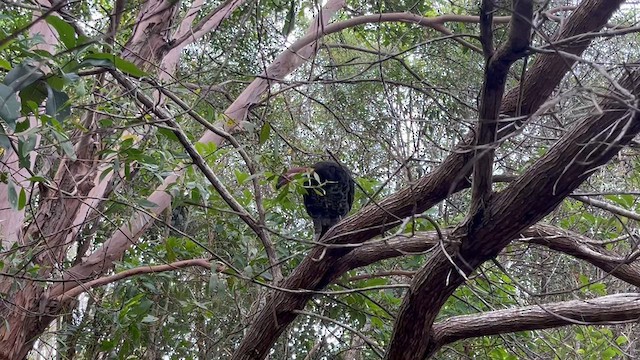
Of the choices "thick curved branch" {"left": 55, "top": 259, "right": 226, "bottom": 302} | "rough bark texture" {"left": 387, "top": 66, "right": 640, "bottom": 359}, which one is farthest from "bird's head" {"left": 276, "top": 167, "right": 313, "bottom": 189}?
"rough bark texture" {"left": 387, "top": 66, "right": 640, "bottom": 359}

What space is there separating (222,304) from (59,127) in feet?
9.50

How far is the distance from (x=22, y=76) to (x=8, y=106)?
12 centimetres

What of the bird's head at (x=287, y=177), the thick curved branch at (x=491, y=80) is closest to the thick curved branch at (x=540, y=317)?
the thick curved branch at (x=491, y=80)

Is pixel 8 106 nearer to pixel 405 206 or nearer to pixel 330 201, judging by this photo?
pixel 405 206

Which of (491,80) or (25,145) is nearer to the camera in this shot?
(25,145)

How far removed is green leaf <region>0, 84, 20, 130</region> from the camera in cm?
130

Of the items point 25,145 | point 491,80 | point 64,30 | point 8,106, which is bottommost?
point 8,106

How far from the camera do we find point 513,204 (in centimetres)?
207

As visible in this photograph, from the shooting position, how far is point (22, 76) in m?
1.41

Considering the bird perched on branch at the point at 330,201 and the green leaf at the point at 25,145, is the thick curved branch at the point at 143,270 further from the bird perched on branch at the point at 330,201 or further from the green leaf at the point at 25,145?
the green leaf at the point at 25,145

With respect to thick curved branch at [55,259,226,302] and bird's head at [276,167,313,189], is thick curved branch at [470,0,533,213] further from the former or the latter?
thick curved branch at [55,259,226,302]

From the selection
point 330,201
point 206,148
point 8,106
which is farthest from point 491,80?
point 330,201

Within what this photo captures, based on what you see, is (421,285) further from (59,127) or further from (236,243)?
(236,243)

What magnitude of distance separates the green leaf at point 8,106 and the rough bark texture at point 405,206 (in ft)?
3.68
